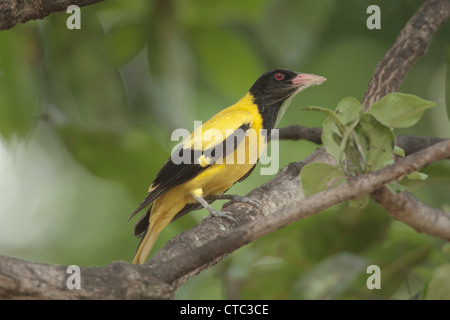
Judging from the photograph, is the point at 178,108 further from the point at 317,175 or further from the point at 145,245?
the point at 317,175

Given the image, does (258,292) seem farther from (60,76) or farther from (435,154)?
(435,154)

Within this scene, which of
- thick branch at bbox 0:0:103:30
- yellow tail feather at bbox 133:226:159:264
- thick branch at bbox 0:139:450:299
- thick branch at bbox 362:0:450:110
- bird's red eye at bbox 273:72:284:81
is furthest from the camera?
bird's red eye at bbox 273:72:284:81

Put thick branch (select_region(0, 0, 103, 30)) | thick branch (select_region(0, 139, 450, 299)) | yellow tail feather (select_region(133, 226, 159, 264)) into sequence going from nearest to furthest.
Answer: thick branch (select_region(0, 139, 450, 299))
thick branch (select_region(0, 0, 103, 30))
yellow tail feather (select_region(133, 226, 159, 264))

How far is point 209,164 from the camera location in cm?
194

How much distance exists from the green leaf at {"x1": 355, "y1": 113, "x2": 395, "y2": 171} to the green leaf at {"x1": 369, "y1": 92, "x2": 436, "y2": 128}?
0.01 m

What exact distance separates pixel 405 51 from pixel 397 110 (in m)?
1.11

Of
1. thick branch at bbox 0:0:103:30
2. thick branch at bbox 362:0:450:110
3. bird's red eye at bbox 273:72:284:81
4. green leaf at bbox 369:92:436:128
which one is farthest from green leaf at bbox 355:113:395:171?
bird's red eye at bbox 273:72:284:81

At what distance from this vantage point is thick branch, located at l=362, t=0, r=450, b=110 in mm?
2062

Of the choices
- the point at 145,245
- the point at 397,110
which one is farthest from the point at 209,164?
the point at 397,110

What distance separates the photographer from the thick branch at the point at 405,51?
206 centimetres

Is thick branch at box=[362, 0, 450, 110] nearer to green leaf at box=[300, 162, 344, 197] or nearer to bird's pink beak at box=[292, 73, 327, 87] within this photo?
bird's pink beak at box=[292, 73, 327, 87]

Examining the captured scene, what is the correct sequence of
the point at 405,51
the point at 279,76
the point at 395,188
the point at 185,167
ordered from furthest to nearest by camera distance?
the point at 279,76 < the point at 405,51 < the point at 185,167 < the point at 395,188

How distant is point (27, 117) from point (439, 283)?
53.3 inches
